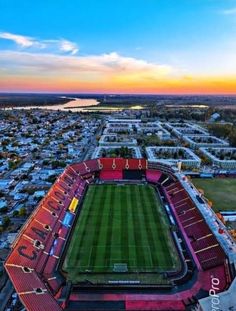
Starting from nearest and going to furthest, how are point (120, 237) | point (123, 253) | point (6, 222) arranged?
point (123, 253)
point (120, 237)
point (6, 222)

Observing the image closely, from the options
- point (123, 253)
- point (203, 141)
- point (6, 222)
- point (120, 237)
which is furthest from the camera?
point (203, 141)

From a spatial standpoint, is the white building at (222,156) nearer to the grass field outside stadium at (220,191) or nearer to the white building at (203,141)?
the white building at (203,141)

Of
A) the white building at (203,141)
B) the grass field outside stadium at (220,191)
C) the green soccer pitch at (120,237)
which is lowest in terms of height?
the grass field outside stadium at (220,191)

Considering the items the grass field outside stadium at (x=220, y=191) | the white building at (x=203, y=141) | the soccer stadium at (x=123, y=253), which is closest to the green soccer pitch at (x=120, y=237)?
the soccer stadium at (x=123, y=253)

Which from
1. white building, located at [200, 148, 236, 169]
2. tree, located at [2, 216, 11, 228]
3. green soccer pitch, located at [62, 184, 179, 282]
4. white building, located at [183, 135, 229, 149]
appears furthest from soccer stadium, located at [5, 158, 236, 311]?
white building, located at [183, 135, 229, 149]

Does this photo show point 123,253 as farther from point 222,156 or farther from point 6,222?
point 222,156

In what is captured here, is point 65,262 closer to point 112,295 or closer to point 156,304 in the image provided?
point 112,295

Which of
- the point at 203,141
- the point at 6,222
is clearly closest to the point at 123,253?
the point at 6,222
